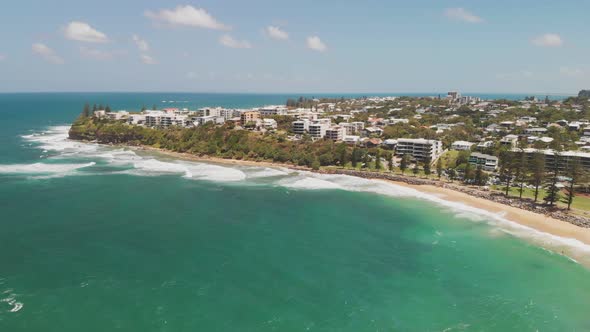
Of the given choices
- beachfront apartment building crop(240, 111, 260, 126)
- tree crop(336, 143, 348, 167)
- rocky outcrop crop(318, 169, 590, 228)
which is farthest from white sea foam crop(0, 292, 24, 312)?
beachfront apartment building crop(240, 111, 260, 126)

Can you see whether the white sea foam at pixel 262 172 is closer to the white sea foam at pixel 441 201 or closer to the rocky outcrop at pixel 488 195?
the white sea foam at pixel 441 201

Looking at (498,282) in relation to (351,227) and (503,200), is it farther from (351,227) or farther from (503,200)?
(503,200)

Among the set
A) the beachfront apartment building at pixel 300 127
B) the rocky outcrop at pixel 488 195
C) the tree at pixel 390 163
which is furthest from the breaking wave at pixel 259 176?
the beachfront apartment building at pixel 300 127

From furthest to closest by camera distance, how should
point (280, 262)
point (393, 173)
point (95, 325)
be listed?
point (393, 173), point (280, 262), point (95, 325)

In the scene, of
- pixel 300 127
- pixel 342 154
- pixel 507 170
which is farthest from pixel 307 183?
pixel 300 127

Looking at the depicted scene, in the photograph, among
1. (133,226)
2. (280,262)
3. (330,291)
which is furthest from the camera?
(133,226)

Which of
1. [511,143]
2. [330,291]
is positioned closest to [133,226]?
[330,291]

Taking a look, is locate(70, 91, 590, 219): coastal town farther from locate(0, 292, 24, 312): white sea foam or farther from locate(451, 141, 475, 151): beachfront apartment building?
locate(0, 292, 24, 312): white sea foam

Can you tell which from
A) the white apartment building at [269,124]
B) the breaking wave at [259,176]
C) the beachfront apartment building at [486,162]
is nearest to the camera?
the breaking wave at [259,176]
